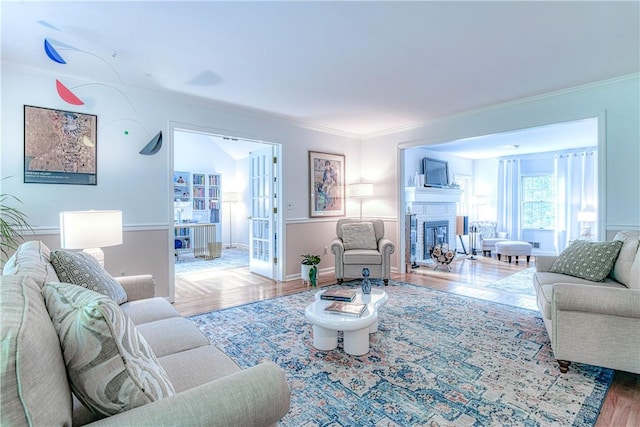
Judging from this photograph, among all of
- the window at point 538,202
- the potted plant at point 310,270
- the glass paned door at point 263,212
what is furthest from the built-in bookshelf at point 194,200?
the window at point 538,202

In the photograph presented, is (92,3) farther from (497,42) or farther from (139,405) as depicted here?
(497,42)

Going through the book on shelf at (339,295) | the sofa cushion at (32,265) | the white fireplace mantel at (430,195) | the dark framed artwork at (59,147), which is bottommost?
the book on shelf at (339,295)

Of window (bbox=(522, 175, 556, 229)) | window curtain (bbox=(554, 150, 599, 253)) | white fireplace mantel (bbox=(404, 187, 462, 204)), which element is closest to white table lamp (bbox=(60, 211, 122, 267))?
white fireplace mantel (bbox=(404, 187, 462, 204))

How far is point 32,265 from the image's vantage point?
137cm

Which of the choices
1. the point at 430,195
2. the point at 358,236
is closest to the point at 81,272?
the point at 358,236

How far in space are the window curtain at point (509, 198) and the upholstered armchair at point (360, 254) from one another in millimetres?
4468

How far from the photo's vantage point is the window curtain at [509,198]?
7.49 m

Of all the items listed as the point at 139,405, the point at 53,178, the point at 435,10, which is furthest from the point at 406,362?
the point at 53,178

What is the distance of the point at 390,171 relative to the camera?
→ 17.6 ft

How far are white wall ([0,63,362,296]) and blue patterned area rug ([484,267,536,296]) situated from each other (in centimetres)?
403

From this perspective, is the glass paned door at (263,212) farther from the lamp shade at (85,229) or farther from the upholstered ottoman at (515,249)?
the upholstered ottoman at (515,249)

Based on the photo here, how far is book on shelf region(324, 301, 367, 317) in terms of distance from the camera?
7.82 feet

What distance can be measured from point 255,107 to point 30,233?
2.73 m

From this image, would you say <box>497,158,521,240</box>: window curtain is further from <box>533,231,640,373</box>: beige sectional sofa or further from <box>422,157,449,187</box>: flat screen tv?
<box>533,231,640,373</box>: beige sectional sofa
